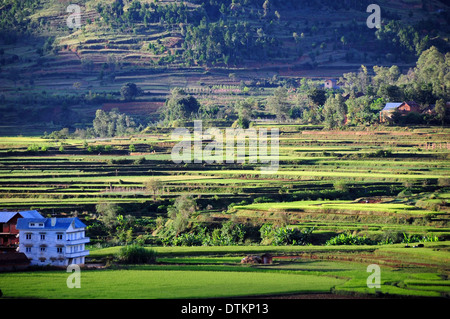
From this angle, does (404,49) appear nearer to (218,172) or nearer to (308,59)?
(308,59)

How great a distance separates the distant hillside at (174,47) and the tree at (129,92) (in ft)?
3.20

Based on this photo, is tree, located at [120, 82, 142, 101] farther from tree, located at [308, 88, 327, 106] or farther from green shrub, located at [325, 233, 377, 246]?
green shrub, located at [325, 233, 377, 246]

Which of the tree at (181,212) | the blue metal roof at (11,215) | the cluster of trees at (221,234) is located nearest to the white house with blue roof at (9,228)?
the blue metal roof at (11,215)

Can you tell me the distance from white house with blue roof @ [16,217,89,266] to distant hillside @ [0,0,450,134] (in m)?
Result: 56.1

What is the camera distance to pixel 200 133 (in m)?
77.3

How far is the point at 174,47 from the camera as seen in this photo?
115 m

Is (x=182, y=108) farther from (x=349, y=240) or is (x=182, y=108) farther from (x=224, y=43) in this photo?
(x=349, y=240)

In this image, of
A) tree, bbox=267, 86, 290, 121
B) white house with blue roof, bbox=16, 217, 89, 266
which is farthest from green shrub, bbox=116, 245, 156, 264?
tree, bbox=267, 86, 290, 121

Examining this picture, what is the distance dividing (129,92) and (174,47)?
1904 centimetres

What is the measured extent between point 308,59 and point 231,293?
9398cm

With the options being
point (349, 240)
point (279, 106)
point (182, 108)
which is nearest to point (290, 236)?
point (349, 240)

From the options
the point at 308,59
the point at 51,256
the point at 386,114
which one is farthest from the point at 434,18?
the point at 51,256

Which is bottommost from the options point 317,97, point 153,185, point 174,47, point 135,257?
point 135,257
